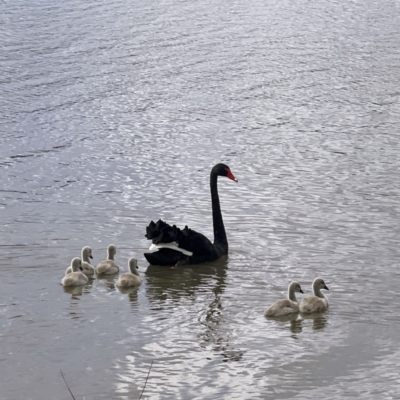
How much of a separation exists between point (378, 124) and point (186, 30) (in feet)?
31.2

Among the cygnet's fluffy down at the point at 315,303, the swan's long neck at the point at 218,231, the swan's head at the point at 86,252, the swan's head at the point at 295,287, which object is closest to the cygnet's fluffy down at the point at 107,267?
the swan's head at the point at 86,252

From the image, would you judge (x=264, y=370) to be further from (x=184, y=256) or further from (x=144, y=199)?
(x=144, y=199)

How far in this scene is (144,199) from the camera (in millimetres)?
11023

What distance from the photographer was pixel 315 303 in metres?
7.48

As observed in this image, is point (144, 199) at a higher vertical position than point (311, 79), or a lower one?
lower

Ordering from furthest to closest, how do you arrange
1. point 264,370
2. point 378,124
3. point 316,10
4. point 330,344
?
point 316,10
point 378,124
point 330,344
point 264,370

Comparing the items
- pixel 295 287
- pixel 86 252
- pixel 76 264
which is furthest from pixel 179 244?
pixel 295 287

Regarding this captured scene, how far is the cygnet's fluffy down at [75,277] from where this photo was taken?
8.13 m

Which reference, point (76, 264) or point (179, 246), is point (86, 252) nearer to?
point (76, 264)

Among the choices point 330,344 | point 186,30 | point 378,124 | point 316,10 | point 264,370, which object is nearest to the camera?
point 264,370

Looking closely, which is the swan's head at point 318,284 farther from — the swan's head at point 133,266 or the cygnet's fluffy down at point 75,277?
the cygnet's fluffy down at point 75,277

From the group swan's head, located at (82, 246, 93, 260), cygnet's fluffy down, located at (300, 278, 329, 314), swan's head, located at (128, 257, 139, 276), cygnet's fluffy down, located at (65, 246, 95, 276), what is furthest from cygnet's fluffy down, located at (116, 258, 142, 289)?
cygnet's fluffy down, located at (300, 278, 329, 314)

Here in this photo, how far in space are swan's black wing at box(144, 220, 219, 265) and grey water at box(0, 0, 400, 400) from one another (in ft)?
0.40

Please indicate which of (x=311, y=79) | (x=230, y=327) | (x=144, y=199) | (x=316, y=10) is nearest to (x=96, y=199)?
(x=144, y=199)
